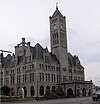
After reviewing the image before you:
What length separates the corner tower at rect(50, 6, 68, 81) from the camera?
8694 centimetres

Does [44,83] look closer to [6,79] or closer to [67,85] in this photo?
Result: [67,85]

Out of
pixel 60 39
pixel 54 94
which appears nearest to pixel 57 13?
pixel 60 39

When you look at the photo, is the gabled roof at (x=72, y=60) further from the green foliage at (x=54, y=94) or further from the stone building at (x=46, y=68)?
the green foliage at (x=54, y=94)

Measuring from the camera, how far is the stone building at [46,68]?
78000 mm

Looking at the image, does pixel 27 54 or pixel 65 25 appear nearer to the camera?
pixel 27 54

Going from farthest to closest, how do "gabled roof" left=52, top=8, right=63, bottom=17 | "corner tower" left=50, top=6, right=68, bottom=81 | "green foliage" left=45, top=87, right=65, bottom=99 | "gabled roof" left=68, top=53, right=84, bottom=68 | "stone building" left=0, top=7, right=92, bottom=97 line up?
"gabled roof" left=68, top=53, right=84, bottom=68 → "gabled roof" left=52, top=8, right=63, bottom=17 → "corner tower" left=50, top=6, right=68, bottom=81 → "stone building" left=0, top=7, right=92, bottom=97 → "green foliage" left=45, top=87, right=65, bottom=99

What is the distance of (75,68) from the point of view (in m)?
94.5

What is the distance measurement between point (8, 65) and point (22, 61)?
11.0 m

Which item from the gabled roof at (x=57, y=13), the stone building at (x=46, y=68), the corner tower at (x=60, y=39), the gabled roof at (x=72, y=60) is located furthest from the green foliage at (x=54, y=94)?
the gabled roof at (x=57, y=13)

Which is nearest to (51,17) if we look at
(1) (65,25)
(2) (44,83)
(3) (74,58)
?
(1) (65,25)

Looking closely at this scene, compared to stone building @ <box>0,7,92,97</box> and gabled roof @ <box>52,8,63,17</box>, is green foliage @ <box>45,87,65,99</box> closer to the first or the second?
stone building @ <box>0,7,92,97</box>

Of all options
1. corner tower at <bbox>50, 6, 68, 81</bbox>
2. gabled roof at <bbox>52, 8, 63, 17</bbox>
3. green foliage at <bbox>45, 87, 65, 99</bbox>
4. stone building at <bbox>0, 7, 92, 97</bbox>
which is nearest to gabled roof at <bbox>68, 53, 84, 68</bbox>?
stone building at <bbox>0, 7, 92, 97</bbox>

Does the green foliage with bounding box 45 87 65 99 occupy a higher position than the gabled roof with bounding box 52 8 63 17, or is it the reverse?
the gabled roof with bounding box 52 8 63 17

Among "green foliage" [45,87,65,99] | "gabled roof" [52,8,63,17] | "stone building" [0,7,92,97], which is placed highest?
"gabled roof" [52,8,63,17]
